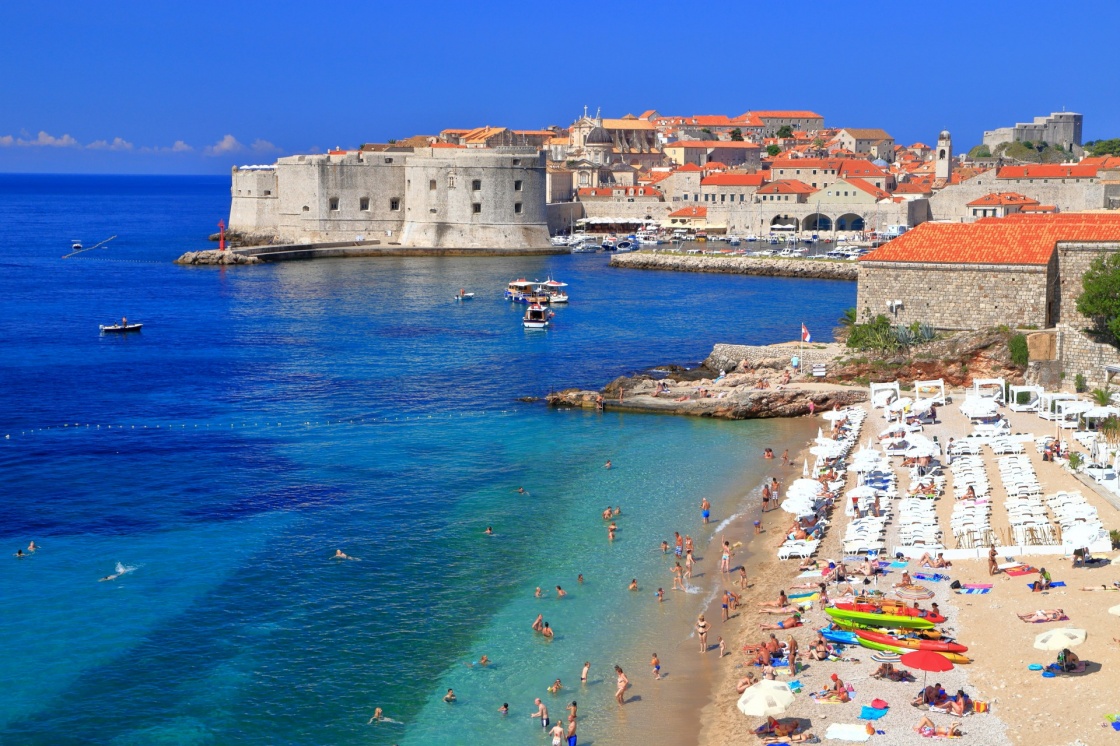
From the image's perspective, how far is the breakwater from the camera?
5350 centimetres

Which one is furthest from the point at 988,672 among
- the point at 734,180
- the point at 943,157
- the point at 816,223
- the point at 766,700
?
the point at 943,157

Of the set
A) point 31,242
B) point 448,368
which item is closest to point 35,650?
point 448,368

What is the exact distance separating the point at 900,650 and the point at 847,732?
1.77m

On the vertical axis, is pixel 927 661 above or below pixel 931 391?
below

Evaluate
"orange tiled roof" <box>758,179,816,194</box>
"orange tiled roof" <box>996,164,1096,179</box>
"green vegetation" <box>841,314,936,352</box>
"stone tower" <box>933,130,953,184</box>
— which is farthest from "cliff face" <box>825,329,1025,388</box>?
"stone tower" <box>933,130,953,184</box>

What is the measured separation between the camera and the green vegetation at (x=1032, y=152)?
93.3 meters

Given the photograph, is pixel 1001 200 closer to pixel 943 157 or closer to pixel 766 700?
pixel 943 157

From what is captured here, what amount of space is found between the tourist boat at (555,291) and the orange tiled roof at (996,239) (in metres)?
18.0

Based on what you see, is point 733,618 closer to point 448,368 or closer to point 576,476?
point 576,476

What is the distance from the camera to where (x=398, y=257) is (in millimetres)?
63219

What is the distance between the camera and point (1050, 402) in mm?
22266

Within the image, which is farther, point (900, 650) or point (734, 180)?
A: point (734, 180)

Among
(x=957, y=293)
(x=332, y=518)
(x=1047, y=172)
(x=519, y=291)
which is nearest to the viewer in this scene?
(x=332, y=518)

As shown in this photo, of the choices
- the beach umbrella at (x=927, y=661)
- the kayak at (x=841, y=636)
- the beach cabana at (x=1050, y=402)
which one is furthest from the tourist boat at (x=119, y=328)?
the beach umbrella at (x=927, y=661)
